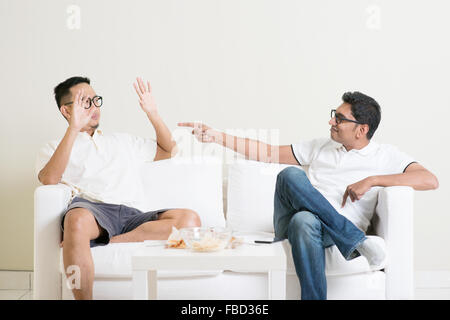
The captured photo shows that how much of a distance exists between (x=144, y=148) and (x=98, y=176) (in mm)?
333

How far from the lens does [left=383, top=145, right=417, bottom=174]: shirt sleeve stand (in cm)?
268

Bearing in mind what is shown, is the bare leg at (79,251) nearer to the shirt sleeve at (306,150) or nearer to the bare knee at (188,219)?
the bare knee at (188,219)

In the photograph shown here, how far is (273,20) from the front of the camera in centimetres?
332

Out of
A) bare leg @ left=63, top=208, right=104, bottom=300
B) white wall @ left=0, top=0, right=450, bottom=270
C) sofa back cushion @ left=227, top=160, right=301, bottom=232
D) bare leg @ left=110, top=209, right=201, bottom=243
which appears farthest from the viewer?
white wall @ left=0, top=0, right=450, bottom=270

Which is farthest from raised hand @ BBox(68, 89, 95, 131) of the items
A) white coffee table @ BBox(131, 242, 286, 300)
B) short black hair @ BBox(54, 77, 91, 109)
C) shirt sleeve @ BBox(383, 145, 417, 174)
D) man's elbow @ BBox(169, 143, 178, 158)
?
shirt sleeve @ BBox(383, 145, 417, 174)

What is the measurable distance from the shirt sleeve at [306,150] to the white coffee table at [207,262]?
1.02 meters

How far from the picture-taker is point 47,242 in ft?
7.90

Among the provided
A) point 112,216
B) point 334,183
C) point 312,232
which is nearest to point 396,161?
point 334,183

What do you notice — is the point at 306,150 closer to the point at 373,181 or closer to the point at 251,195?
the point at 251,195

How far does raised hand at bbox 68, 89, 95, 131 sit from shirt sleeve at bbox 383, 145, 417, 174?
141cm

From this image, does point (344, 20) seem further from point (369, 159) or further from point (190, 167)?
point (190, 167)

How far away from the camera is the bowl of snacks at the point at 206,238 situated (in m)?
1.95

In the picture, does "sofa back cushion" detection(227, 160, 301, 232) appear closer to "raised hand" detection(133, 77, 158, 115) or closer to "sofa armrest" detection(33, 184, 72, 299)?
"raised hand" detection(133, 77, 158, 115)
